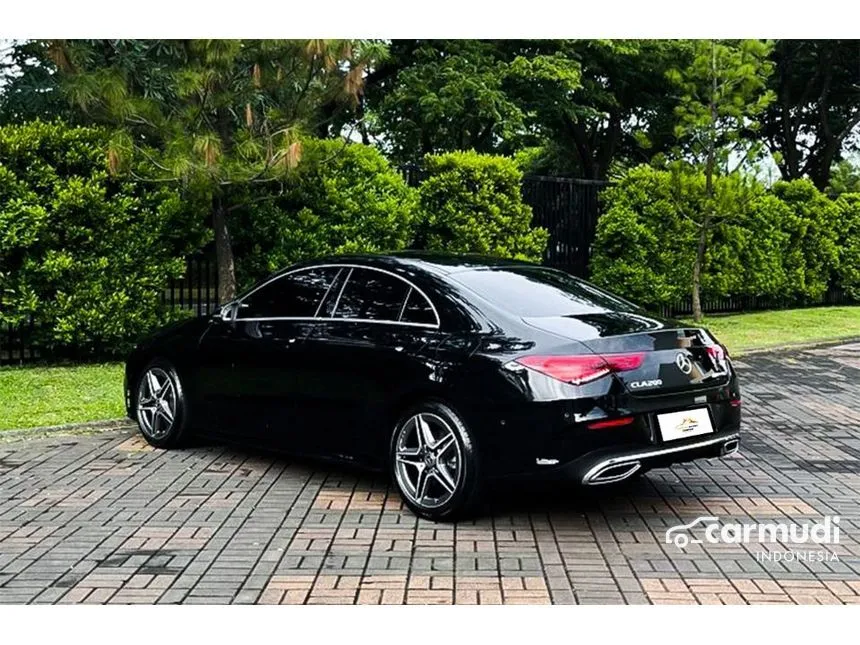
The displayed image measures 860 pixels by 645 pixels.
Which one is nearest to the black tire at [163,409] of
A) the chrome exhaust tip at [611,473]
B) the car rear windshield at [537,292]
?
the car rear windshield at [537,292]

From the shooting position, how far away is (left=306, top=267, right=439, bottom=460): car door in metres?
5.50

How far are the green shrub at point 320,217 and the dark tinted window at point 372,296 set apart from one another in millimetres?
5882

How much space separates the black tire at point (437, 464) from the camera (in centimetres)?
513

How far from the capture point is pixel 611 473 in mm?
4961

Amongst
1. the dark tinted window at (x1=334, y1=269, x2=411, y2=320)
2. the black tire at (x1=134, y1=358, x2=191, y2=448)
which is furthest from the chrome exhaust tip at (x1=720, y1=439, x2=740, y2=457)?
the black tire at (x1=134, y1=358, x2=191, y2=448)

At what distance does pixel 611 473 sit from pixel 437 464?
1.00 meters

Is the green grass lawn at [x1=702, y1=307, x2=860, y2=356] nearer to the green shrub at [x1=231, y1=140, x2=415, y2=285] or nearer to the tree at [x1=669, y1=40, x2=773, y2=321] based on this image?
the tree at [x1=669, y1=40, x2=773, y2=321]

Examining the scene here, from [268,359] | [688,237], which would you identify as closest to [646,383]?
[268,359]

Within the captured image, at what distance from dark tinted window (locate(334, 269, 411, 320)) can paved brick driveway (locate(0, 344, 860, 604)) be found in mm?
1174

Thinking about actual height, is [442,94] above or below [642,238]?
above

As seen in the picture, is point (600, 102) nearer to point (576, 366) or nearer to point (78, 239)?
point (78, 239)

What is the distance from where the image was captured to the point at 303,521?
5.37m

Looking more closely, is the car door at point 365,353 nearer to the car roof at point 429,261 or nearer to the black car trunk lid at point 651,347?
the car roof at point 429,261

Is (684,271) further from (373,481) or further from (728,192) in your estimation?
(373,481)
